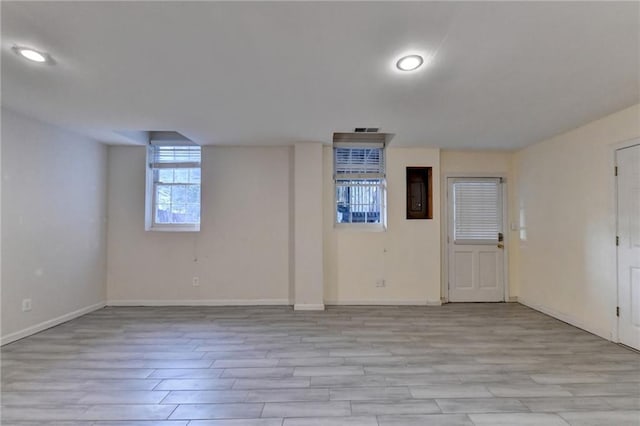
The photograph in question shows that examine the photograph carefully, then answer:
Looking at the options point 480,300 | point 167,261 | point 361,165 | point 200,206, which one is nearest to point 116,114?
point 200,206

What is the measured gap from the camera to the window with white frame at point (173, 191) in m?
4.80

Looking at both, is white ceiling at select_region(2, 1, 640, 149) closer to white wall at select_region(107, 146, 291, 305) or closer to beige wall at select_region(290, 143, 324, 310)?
beige wall at select_region(290, 143, 324, 310)

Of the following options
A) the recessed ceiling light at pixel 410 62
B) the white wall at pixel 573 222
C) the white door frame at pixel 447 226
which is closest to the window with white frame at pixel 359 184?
the white door frame at pixel 447 226

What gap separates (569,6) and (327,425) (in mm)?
2776

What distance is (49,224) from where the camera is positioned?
3648 millimetres

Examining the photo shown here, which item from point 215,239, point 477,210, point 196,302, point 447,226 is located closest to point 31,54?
point 215,239

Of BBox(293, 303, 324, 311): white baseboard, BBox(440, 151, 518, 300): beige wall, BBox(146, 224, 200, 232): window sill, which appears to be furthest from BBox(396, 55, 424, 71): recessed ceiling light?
BBox(146, 224, 200, 232): window sill

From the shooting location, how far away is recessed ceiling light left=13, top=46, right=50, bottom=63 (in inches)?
81.8

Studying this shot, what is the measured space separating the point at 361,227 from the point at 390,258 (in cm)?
66

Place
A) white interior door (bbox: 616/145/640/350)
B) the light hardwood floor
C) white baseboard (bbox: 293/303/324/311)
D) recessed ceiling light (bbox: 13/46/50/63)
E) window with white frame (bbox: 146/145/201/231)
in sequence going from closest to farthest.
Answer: the light hardwood floor
recessed ceiling light (bbox: 13/46/50/63)
white interior door (bbox: 616/145/640/350)
white baseboard (bbox: 293/303/324/311)
window with white frame (bbox: 146/145/201/231)

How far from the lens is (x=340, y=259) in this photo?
4668 mm

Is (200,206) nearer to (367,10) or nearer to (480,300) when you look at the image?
(367,10)

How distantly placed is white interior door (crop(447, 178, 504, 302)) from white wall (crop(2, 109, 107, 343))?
5438mm

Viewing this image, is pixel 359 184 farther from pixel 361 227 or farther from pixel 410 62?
pixel 410 62
